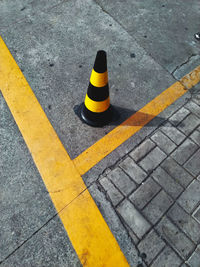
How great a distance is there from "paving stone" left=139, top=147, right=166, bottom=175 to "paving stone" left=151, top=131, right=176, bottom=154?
0.21 feet

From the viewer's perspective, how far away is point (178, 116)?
2725 mm

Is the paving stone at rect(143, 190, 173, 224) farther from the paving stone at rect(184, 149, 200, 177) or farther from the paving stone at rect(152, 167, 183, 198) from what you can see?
the paving stone at rect(184, 149, 200, 177)

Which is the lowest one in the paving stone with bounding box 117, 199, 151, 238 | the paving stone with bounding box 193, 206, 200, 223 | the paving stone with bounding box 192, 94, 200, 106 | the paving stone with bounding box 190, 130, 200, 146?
the paving stone with bounding box 117, 199, 151, 238

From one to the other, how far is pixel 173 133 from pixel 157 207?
92 centimetres

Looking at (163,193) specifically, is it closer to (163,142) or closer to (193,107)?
(163,142)

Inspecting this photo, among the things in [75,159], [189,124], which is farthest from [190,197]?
[75,159]

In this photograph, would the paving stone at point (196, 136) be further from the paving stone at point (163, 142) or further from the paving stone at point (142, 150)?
the paving stone at point (142, 150)

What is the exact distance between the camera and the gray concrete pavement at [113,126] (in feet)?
6.44

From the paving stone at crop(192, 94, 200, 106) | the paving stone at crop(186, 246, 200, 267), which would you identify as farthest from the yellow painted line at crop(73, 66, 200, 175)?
the paving stone at crop(186, 246, 200, 267)

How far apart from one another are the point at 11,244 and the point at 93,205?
801mm

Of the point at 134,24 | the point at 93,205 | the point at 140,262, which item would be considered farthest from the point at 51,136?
the point at 134,24

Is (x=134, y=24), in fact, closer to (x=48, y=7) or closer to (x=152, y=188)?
(x=48, y=7)

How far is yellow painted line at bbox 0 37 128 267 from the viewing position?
75.1 inches

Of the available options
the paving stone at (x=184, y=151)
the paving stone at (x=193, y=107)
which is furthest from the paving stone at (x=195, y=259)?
Answer: the paving stone at (x=193, y=107)
